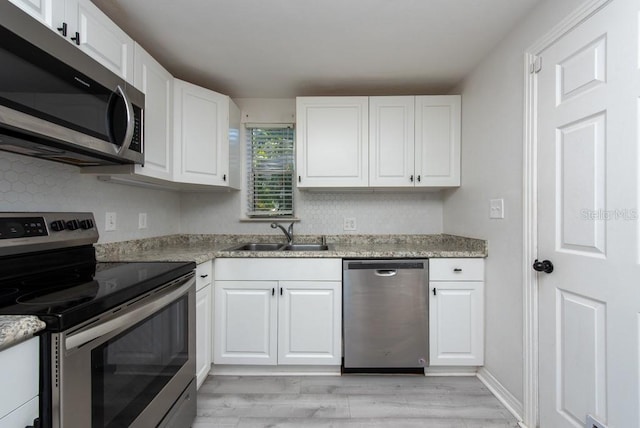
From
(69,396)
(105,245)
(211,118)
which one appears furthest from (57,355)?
(211,118)

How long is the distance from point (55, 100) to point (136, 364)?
102 cm

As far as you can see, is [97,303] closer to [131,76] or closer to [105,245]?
[105,245]

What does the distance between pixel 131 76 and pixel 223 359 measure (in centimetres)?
188

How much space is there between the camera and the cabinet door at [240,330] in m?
2.04

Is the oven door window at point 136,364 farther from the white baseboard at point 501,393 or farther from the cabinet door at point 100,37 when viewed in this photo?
Result: the white baseboard at point 501,393

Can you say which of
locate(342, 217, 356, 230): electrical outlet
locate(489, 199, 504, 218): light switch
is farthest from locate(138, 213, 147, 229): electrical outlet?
locate(489, 199, 504, 218): light switch

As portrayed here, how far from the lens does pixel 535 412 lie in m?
1.53

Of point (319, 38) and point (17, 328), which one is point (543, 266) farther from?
point (17, 328)

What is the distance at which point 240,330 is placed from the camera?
6.69 feet

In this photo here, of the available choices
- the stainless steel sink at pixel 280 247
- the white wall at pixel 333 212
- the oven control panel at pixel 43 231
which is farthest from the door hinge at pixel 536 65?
the oven control panel at pixel 43 231

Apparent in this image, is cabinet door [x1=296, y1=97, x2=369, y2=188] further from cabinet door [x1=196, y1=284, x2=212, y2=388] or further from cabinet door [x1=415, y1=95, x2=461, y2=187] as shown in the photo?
cabinet door [x1=196, y1=284, x2=212, y2=388]

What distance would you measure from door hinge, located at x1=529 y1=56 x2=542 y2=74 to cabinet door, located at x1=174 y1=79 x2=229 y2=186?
6.73 feet

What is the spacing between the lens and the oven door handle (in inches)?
32.6

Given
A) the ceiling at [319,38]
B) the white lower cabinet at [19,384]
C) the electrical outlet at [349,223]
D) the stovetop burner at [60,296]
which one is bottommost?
the white lower cabinet at [19,384]
